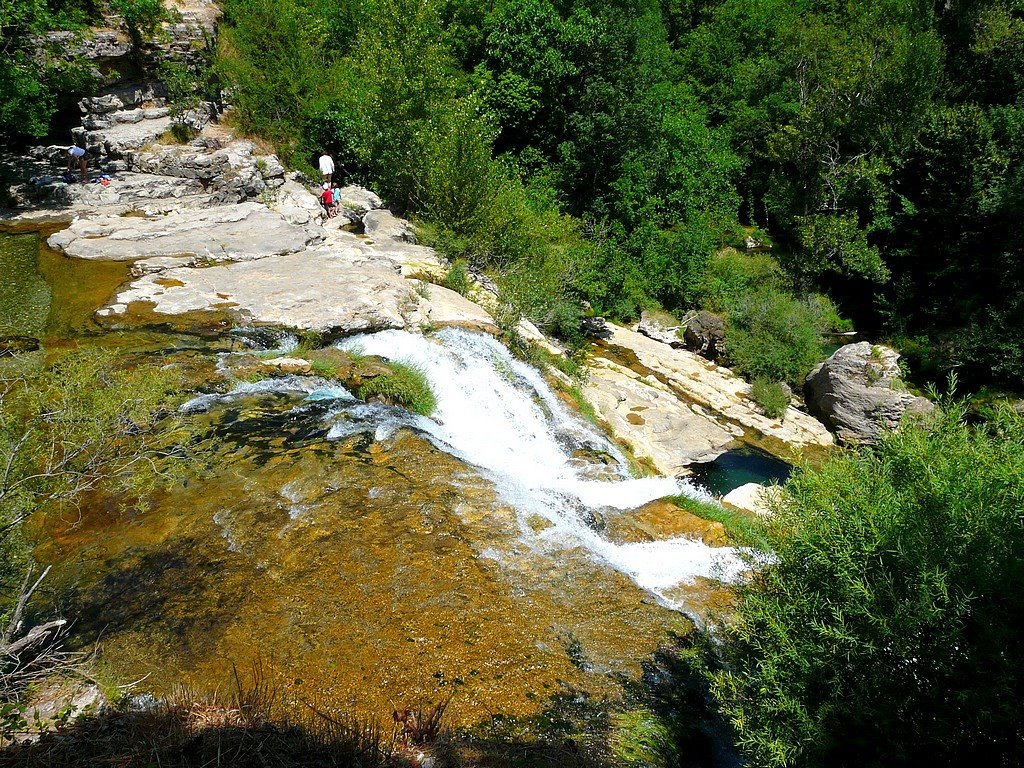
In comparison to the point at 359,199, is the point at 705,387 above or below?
below

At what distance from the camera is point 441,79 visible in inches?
653

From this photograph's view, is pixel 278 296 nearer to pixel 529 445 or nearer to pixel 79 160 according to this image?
pixel 529 445

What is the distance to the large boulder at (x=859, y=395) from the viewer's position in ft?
51.8

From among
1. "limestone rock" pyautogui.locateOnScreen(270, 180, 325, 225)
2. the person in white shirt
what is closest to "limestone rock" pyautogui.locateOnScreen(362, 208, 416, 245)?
"limestone rock" pyautogui.locateOnScreen(270, 180, 325, 225)

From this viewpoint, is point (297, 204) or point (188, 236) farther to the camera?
point (297, 204)

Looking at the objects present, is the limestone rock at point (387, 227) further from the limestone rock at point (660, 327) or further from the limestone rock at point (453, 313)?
the limestone rock at point (660, 327)

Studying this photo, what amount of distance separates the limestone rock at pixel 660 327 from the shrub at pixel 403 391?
11.8m

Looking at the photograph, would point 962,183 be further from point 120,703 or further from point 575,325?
point 120,703

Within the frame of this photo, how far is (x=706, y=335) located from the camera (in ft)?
63.5

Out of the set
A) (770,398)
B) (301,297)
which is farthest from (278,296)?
(770,398)

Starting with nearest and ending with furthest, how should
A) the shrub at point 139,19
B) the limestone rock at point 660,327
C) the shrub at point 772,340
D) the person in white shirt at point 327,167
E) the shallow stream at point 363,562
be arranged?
1. the shallow stream at point 363,562
2. the person in white shirt at point 327,167
3. the shrub at point 772,340
4. the shrub at point 139,19
5. the limestone rock at point 660,327

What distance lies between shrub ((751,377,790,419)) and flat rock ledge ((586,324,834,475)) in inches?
7.9

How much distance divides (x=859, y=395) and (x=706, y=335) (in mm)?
4898

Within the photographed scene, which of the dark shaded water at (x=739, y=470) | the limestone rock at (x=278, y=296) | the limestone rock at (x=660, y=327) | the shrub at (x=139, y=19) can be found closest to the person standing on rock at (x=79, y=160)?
the shrub at (x=139, y=19)
